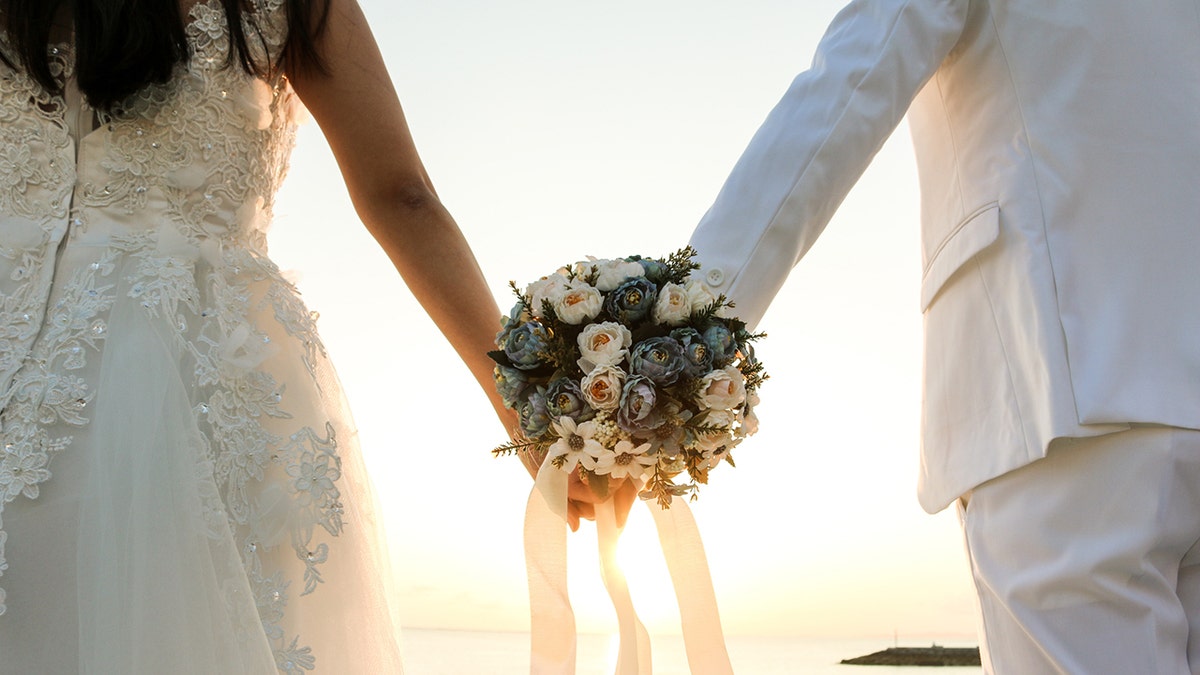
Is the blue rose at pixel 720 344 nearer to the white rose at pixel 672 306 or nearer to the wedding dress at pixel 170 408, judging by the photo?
the white rose at pixel 672 306

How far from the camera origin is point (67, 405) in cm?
167

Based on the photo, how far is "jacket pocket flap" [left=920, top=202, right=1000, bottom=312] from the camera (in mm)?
2189

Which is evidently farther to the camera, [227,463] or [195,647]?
[227,463]

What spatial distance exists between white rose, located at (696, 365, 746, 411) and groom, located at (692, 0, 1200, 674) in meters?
0.29

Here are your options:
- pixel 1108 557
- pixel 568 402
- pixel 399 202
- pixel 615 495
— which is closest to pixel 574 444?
pixel 568 402

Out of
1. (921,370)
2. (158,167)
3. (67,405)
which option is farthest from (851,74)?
(67,405)

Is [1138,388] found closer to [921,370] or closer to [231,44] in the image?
[921,370]

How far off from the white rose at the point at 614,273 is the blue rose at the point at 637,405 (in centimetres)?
19

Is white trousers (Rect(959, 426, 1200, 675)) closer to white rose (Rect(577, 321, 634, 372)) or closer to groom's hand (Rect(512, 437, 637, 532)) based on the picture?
groom's hand (Rect(512, 437, 637, 532))

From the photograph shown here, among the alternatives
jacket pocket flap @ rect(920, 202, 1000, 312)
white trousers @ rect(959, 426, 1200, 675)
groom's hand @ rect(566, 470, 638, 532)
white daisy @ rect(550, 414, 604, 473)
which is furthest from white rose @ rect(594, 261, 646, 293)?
white trousers @ rect(959, 426, 1200, 675)

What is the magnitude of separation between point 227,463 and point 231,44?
718 millimetres

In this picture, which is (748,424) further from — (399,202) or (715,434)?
(399,202)

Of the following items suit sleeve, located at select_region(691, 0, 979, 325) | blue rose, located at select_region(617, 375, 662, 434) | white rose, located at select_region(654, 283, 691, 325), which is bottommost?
blue rose, located at select_region(617, 375, 662, 434)

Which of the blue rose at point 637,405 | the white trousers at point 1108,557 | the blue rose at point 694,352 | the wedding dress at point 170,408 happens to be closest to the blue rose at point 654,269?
the blue rose at point 694,352
